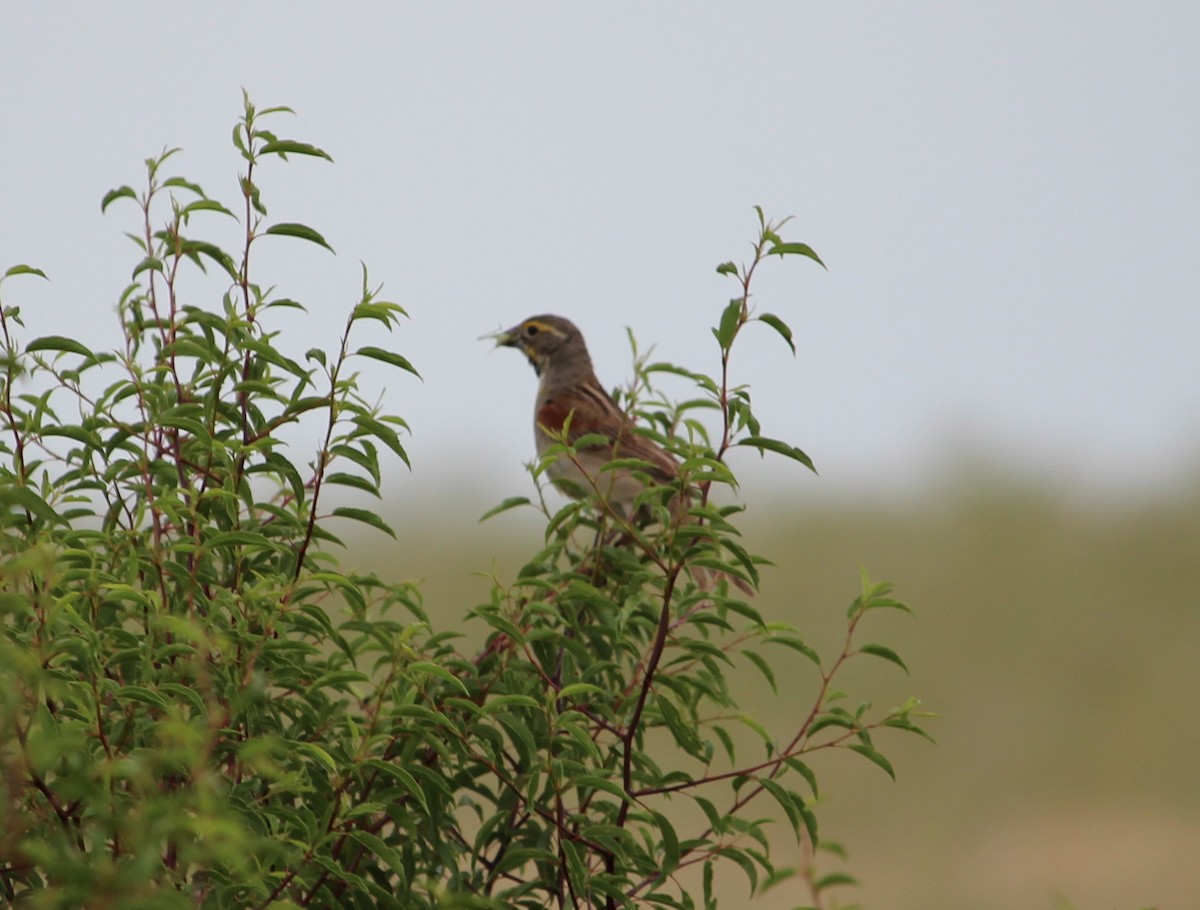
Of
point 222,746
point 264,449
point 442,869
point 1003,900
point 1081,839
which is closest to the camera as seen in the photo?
point 222,746

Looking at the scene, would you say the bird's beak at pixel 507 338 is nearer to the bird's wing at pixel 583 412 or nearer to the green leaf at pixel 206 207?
the bird's wing at pixel 583 412

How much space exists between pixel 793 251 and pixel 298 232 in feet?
3.46

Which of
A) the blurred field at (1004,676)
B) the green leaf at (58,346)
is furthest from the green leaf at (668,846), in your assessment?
the blurred field at (1004,676)

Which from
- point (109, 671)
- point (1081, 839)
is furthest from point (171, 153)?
point (1081, 839)

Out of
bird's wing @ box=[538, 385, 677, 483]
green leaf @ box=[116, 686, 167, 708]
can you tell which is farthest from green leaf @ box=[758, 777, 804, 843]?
bird's wing @ box=[538, 385, 677, 483]

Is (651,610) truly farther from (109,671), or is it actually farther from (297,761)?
(109,671)

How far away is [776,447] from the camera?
2992mm

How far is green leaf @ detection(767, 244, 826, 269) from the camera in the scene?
2924 mm

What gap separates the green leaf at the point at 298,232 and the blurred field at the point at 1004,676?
33.3 feet

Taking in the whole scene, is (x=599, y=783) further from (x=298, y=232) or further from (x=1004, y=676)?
(x=1004, y=676)

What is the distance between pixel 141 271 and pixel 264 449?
0.65 metres

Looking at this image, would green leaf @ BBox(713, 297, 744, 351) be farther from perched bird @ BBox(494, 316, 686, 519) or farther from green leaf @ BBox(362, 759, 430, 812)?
perched bird @ BBox(494, 316, 686, 519)

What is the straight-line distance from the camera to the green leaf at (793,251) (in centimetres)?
292

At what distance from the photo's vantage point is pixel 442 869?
3158 mm
